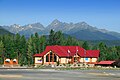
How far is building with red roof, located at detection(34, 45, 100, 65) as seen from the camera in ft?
374

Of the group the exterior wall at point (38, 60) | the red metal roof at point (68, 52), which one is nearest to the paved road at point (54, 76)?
the red metal roof at point (68, 52)

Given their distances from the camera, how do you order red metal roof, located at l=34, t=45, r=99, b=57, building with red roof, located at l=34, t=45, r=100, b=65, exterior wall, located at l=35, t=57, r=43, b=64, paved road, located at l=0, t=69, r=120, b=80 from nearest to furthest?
paved road, located at l=0, t=69, r=120, b=80, building with red roof, located at l=34, t=45, r=100, b=65, red metal roof, located at l=34, t=45, r=99, b=57, exterior wall, located at l=35, t=57, r=43, b=64

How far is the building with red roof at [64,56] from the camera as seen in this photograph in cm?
11412

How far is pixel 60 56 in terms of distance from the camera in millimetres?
113375

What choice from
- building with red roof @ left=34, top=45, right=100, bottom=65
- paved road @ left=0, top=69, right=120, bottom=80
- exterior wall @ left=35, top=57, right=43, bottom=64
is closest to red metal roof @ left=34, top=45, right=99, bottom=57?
building with red roof @ left=34, top=45, right=100, bottom=65

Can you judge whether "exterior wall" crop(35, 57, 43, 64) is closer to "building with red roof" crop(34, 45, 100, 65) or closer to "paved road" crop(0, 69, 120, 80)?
"building with red roof" crop(34, 45, 100, 65)

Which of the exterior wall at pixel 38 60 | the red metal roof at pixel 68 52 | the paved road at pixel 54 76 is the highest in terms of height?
the red metal roof at pixel 68 52

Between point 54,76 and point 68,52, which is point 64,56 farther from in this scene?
point 54,76

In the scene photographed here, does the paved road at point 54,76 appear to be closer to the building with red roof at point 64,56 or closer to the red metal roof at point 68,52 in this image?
the building with red roof at point 64,56

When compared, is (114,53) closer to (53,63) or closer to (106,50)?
(106,50)

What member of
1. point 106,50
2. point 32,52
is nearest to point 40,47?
point 32,52

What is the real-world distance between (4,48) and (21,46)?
8.87 metres

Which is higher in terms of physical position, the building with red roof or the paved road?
the building with red roof

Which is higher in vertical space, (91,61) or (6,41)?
(6,41)
